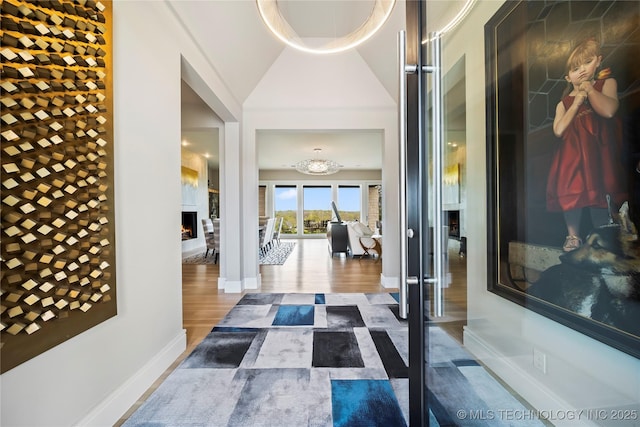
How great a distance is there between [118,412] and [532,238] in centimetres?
235

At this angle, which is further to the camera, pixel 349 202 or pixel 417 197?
pixel 349 202

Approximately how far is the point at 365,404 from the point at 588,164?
1602mm

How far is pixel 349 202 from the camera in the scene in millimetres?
11094

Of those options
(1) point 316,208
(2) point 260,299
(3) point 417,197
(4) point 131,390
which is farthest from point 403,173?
(1) point 316,208

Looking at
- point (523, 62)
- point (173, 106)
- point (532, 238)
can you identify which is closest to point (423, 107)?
point (523, 62)

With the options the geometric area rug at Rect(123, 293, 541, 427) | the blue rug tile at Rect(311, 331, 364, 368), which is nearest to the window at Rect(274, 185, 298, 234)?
the geometric area rug at Rect(123, 293, 541, 427)

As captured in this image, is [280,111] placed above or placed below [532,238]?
above

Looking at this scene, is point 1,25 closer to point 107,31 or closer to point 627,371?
point 107,31

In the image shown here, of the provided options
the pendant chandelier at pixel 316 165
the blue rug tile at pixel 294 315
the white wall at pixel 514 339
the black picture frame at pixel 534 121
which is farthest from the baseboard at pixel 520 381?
the pendant chandelier at pixel 316 165

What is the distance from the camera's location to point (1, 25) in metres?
0.96

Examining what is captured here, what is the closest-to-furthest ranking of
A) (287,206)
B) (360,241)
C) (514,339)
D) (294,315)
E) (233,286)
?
(514,339) < (294,315) < (233,286) < (360,241) < (287,206)

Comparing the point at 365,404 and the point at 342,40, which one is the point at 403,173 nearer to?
the point at 365,404

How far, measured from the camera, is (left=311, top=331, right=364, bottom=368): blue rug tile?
6.37 feet

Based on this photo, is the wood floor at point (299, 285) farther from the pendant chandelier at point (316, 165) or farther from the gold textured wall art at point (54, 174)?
the pendant chandelier at point (316, 165)
